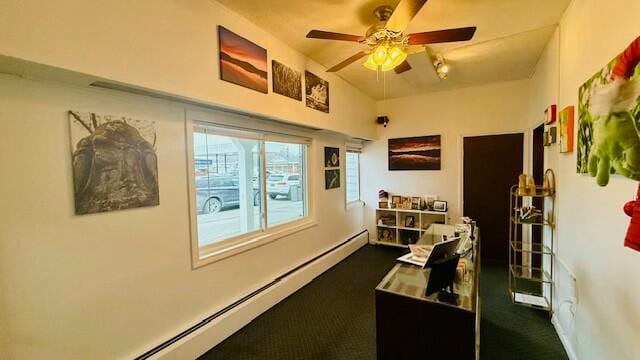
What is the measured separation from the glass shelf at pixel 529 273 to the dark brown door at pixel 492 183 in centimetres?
107

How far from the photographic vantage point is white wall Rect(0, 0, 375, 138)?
121 cm

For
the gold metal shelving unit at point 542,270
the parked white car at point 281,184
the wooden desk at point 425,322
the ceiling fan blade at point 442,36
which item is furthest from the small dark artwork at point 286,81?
the gold metal shelving unit at point 542,270

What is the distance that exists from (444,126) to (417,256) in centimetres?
307

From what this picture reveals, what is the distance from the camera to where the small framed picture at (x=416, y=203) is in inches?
175

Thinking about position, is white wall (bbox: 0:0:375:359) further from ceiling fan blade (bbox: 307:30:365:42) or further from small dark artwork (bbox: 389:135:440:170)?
small dark artwork (bbox: 389:135:440:170)

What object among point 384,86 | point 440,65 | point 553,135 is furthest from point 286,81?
point 553,135

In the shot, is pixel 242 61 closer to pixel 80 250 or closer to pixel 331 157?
pixel 80 250

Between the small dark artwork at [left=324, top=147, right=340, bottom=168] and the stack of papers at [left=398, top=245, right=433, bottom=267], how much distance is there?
2.02 m

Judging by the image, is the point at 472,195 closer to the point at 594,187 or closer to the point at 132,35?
the point at 594,187

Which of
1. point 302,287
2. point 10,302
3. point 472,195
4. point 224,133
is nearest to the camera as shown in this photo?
point 10,302

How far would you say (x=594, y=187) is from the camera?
62.3 inches

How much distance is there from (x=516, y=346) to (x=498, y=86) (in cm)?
352

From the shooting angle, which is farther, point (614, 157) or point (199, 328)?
point (199, 328)

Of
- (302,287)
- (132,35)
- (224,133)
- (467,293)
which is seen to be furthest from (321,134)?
(467,293)
